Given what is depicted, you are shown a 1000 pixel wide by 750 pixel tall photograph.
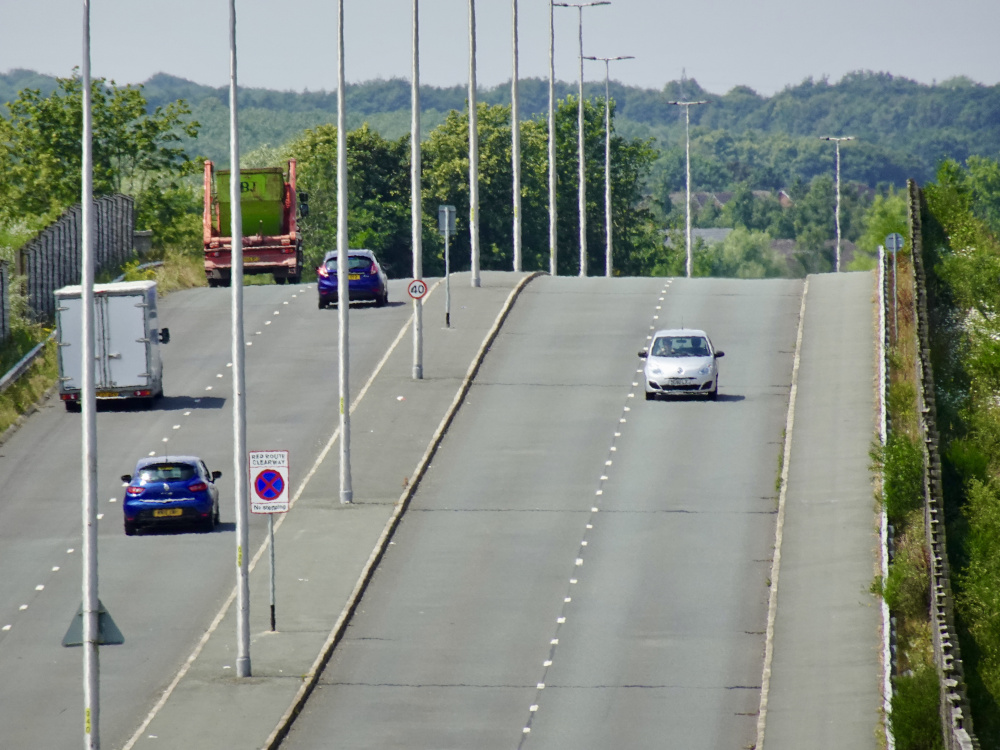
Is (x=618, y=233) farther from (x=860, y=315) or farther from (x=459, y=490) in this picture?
(x=459, y=490)

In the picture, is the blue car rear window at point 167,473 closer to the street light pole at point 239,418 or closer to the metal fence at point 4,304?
the street light pole at point 239,418

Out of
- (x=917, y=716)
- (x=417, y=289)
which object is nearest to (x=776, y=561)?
(x=917, y=716)

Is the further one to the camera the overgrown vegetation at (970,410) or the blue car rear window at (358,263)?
the blue car rear window at (358,263)

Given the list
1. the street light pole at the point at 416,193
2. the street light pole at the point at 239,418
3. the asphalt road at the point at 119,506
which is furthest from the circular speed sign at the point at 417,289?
the street light pole at the point at 239,418

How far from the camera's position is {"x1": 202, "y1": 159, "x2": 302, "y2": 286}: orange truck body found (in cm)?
5388

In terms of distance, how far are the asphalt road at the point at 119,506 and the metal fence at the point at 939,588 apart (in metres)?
10.1

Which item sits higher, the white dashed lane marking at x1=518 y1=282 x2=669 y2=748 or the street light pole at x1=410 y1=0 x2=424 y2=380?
the street light pole at x1=410 y1=0 x2=424 y2=380

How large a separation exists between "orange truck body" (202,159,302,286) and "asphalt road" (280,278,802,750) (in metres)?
10.6

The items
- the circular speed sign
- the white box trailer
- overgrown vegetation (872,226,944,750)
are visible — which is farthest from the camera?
the circular speed sign

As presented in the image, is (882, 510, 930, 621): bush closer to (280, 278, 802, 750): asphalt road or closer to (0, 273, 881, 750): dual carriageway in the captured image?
(0, 273, 881, 750): dual carriageway

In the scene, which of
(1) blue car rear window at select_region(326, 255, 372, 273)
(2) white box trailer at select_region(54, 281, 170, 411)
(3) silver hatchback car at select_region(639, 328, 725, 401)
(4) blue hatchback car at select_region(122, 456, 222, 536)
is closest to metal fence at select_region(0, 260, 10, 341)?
(2) white box trailer at select_region(54, 281, 170, 411)

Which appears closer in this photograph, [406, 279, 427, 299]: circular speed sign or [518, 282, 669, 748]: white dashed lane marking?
[518, 282, 669, 748]: white dashed lane marking

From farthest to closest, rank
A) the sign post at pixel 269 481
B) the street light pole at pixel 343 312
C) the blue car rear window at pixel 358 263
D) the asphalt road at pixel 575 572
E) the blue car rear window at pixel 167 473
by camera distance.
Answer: the blue car rear window at pixel 358 263
the street light pole at pixel 343 312
the blue car rear window at pixel 167 473
the sign post at pixel 269 481
the asphalt road at pixel 575 572

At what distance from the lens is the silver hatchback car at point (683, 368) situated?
135 feet
